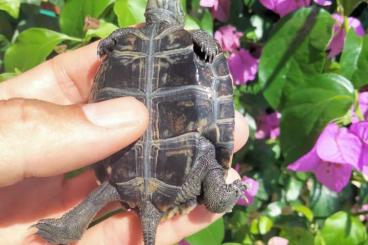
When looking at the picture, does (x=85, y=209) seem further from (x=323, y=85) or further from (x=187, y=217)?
(x=323, y=85)

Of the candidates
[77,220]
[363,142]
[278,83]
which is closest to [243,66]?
[278,83]

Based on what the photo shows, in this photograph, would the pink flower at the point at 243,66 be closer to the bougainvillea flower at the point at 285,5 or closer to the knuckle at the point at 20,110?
the bougainvillea flower at the point at 285,5

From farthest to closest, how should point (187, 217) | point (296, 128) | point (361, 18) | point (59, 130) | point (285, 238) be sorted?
point (361, 18)
point (285, 238)
point (187, 217)
point (296, 128)
point (59, 130)

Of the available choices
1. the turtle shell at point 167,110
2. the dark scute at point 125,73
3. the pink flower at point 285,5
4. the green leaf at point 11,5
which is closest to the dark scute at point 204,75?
the turtle shell at point 167,110

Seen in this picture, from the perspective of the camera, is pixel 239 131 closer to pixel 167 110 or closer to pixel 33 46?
pixel 167 110

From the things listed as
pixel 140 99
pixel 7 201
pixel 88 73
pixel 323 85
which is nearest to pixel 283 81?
pixel 323 85

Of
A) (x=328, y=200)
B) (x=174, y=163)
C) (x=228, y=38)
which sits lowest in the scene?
(x=328, y=200)
